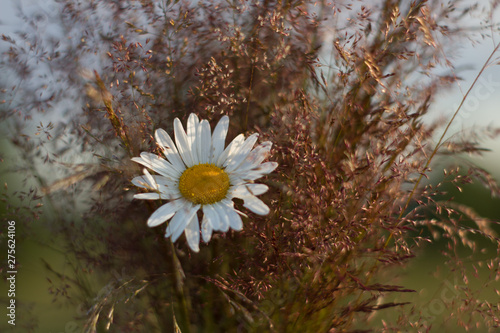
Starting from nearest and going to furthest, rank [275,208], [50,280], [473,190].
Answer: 1. [275,208]
2. [50,280]
3. [473,190]

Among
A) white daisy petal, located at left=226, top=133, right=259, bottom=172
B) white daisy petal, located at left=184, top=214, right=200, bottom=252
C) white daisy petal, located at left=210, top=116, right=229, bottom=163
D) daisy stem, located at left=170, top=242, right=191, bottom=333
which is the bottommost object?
daisy stem, located at left=170, top=242, right=191, bottom=333

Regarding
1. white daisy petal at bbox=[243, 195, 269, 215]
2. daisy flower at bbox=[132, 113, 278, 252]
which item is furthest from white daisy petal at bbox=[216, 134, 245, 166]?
white daisy petal at bbox=[243, 195, 269, 215]

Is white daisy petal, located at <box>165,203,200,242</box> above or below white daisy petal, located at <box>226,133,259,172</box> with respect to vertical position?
below

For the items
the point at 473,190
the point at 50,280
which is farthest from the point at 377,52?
the point at 473,190

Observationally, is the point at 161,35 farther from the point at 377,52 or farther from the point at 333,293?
the point at 333,293

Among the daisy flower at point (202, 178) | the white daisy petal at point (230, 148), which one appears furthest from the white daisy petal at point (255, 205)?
the white daisy petal at point (230, 148)

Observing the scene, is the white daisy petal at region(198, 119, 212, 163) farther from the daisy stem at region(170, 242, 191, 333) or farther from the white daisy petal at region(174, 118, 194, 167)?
the daisy stem at region(170, 242, 191, 333)

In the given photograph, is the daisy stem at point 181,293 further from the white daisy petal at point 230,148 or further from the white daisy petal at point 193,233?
the white daisy petal at point 230,148

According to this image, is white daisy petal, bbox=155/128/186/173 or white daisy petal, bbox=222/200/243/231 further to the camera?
white daisy petal, bbox=155/128/186/173
